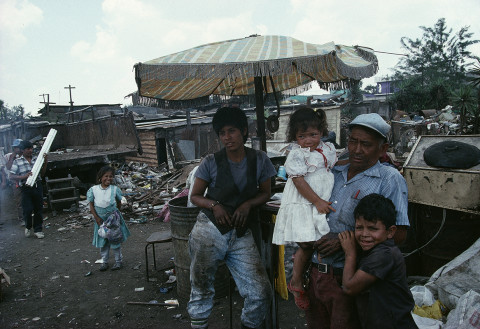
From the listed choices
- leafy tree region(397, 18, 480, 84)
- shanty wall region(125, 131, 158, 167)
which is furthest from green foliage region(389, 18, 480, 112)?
shanty wall region(125, 131, 158, 167)

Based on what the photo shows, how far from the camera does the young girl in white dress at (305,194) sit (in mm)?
2154

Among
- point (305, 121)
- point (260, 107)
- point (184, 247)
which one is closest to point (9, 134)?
point (184, 247)

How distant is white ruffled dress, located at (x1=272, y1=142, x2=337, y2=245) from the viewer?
2.15 m

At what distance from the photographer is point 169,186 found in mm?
12266

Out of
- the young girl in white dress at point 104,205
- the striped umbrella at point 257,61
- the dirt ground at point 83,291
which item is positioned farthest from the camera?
the young girl in white dress at point 104,205

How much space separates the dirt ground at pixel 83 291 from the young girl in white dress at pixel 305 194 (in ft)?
6.76

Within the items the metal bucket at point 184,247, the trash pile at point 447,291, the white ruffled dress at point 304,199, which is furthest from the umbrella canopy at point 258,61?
the trash pile at point 447,291

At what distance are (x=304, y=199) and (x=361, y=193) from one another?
14.8 inches

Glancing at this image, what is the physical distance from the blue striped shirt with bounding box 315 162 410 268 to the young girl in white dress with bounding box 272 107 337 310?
55mm

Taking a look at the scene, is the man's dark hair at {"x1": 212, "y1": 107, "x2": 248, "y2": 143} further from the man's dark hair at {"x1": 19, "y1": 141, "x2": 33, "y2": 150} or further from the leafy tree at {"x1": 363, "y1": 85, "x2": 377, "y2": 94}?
the leafy tree at {"x1": 363, "y1": 85, "x2": 377, "y2": 94}

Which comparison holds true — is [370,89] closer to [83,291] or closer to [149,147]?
[149,147]

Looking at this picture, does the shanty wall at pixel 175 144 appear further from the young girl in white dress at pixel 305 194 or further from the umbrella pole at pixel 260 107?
the young girl in white dress at pixel 305 194

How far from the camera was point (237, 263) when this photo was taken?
9.58 ft

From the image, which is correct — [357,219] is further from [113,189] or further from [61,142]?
[61,142]
